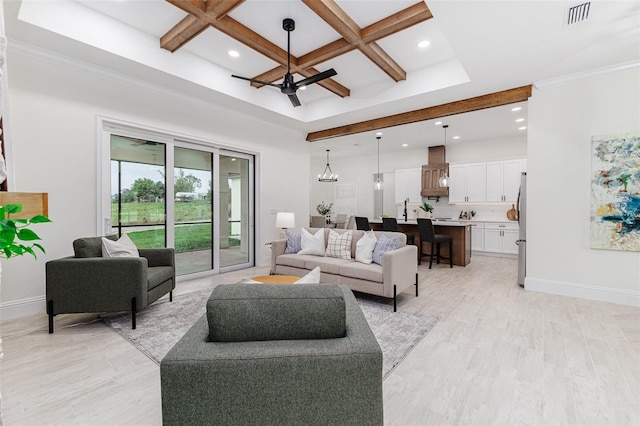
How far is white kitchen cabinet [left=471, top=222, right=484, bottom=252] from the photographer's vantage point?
705cm

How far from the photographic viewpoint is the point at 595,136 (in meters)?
3.67

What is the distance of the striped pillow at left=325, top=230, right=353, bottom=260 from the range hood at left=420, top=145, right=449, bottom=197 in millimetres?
4316

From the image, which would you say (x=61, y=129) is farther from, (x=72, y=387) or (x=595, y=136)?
(x=595, y=136)

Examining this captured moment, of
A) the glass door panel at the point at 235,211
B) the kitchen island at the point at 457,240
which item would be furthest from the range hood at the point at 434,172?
the glass door panel at the point at 235,211

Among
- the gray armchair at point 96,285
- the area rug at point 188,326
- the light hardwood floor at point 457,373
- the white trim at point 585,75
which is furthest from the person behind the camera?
the white trim at point 585,75

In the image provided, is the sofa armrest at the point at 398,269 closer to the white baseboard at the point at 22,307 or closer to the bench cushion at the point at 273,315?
the bench cushion at the point at 273,315

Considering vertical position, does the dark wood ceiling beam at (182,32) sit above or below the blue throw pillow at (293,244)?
above

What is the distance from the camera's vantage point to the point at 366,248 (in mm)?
3793

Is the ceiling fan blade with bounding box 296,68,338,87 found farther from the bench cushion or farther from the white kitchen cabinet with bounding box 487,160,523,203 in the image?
the white kitchen cabinet with bounding box 487,160,523,203

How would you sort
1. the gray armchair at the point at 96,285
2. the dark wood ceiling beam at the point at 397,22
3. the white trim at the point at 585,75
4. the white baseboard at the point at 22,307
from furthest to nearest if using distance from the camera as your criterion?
1. the white trim at the point at 585,75
2. the white baseboard at the point at 22,307
3. the dark wood ceiling beam at the point at 397,22
4. the gray armchair at the point at 96,285

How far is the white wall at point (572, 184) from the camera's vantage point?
3.54m

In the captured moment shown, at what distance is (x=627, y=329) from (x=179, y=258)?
5621 millimetres

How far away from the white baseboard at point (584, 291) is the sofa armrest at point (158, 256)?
485cm

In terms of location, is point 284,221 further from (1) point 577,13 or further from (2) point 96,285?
(1) point 577,13
